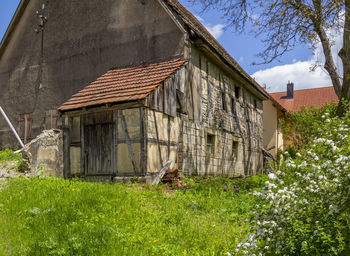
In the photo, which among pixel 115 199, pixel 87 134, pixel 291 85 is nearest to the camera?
pixel 115 199

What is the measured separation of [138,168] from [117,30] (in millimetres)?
5633

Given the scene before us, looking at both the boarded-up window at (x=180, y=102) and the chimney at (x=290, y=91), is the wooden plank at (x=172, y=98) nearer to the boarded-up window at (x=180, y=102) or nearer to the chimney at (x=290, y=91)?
the boarded-up window at (x=180, y=102)

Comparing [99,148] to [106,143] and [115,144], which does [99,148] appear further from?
[115,144]

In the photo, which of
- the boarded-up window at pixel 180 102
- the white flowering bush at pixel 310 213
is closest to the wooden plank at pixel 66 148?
the boarded-up window at pixel 180 102

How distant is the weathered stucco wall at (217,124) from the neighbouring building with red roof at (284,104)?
6005 millimetres

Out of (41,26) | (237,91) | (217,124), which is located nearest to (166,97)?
(217,124)

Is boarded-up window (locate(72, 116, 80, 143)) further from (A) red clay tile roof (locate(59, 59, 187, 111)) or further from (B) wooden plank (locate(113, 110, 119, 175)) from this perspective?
(B) wooden plank (locate(113, 110, 119, 175))

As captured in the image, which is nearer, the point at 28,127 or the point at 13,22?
the point at 28,127

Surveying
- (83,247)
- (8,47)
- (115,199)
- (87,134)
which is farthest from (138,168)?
(8,47)

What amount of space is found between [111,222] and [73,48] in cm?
1001

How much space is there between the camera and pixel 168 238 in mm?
4957

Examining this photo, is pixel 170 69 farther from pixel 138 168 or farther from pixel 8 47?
pixel 8 47

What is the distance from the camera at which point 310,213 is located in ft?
11.5

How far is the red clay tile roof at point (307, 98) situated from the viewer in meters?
30.9
